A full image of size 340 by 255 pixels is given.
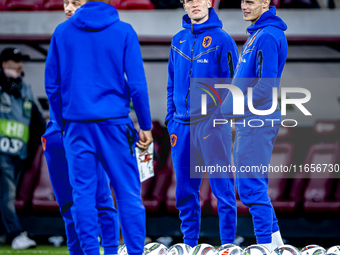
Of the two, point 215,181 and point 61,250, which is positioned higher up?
point 215,181

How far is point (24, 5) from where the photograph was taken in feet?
15.8

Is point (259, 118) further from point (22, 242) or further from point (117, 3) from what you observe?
point (117, 3)

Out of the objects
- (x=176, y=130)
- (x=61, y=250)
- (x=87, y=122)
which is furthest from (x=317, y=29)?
(x=61, y=250)

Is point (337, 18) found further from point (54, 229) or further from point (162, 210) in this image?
point (54, 229)

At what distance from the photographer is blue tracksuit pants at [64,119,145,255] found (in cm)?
224

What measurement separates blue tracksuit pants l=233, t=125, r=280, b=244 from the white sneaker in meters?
2.00

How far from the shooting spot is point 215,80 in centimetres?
283

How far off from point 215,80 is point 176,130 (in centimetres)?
41

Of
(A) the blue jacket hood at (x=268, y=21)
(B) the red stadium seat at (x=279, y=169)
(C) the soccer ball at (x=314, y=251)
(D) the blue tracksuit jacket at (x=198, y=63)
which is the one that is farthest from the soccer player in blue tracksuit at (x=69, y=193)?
(B) the red stadium seat at (x=279, y=169)

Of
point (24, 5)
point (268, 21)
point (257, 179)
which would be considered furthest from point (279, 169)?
point (24, 5)

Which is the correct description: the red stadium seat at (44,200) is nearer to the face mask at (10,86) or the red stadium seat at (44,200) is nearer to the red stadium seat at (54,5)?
the face mask at (10,86)

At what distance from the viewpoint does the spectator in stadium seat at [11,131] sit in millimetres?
3803

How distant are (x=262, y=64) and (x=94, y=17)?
3.43ft

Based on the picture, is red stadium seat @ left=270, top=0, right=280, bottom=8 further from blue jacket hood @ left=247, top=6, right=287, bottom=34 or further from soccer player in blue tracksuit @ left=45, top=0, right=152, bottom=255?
soccer player in blue tracksuit @ left=45, top=0, right=152, bottom=255
